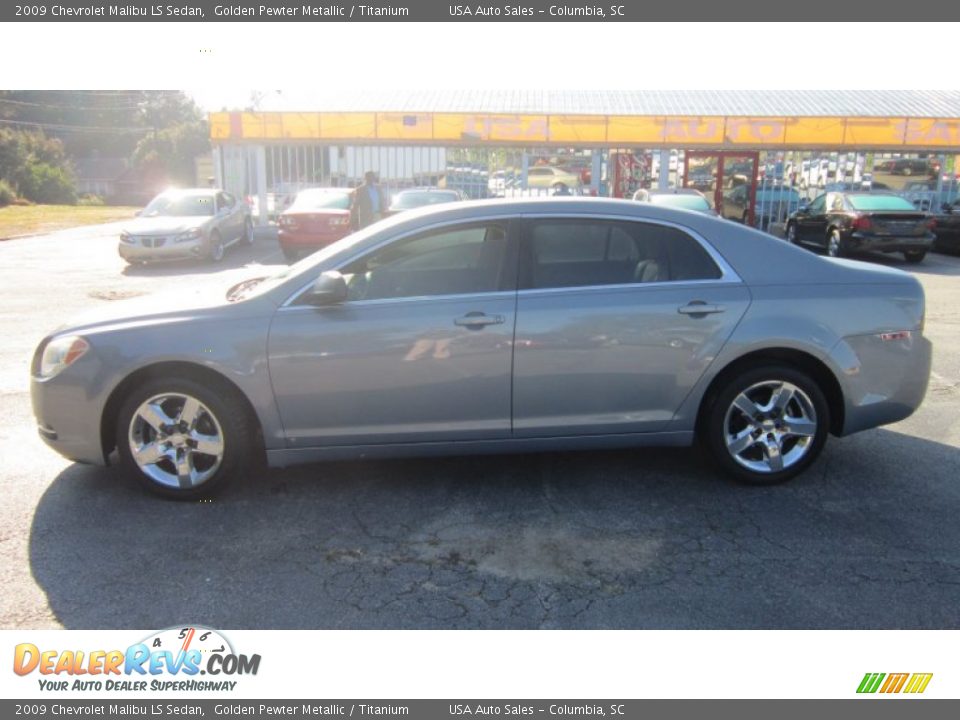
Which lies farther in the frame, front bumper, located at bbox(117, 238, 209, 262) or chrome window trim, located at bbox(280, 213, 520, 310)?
front bumper, located at bbox(117, 238, 209, 262)

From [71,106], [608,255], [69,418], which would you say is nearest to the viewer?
[69,418]

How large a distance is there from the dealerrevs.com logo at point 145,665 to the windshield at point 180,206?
15.0m

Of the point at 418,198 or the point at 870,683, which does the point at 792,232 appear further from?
the point at 870,683

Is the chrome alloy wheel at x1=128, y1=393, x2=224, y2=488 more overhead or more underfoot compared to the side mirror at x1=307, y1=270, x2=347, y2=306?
more underfoot

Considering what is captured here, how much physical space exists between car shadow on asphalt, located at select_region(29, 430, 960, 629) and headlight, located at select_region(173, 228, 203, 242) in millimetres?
11577

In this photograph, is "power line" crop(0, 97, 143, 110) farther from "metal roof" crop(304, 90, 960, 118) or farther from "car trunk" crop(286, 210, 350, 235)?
"car trunk" crop(286, 210, 350, 235)

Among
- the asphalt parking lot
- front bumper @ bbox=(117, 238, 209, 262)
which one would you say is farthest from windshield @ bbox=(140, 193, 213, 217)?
the asphalt parking lot

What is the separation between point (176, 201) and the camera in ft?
56.9

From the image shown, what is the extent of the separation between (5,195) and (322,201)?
121 feet

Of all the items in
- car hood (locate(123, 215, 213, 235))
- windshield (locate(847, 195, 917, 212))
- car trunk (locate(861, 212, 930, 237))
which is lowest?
car hood (locate(123, 215, 213, 235))

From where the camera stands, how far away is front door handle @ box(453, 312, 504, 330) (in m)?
4.26

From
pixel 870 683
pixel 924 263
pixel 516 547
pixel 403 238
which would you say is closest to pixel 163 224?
pixel 403 238

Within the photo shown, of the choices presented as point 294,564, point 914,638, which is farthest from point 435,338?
point 914,638

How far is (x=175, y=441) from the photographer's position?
439 cm
